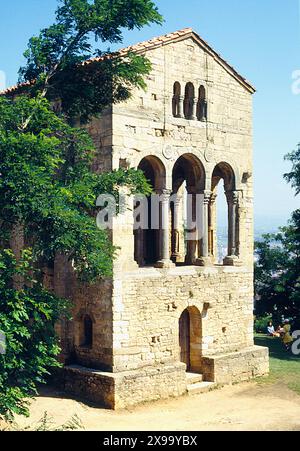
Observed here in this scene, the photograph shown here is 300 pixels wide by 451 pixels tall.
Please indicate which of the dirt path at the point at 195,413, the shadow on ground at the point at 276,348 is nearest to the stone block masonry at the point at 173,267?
the dirt path at the point at 195,413

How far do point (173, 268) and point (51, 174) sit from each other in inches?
236

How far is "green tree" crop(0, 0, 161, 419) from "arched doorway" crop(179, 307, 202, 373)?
5.10m

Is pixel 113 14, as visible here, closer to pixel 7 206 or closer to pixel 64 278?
pixel 7 206

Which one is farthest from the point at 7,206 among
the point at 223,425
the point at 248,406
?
the point at 248,406

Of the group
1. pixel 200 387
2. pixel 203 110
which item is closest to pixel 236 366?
pixel 200 387

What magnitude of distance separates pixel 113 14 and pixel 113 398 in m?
9.99

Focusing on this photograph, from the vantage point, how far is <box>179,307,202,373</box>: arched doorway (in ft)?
62.8

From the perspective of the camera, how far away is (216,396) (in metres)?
18.1

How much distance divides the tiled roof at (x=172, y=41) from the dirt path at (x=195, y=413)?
8.67 metres

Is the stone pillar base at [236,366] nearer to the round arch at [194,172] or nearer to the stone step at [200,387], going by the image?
the stone step at [200,387]

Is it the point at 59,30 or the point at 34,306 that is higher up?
the point at 59,30

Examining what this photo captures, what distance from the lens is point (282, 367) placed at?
21.8 m

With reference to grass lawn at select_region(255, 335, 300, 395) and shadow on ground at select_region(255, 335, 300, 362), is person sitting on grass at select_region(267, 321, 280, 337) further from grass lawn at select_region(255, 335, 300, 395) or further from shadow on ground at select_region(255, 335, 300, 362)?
grass lawn at select_region(255, 335, 300, 395)

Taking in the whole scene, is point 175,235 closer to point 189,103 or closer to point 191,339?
point 191,339
